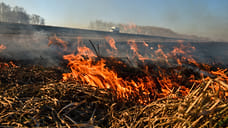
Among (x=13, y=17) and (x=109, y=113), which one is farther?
(x=13, y=17)

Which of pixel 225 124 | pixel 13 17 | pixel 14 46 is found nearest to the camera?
pixel 225 124

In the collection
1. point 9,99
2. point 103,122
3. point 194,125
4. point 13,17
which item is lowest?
point 103,122

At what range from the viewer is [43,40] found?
9789 millimetres

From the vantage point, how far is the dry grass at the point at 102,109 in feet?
3.19

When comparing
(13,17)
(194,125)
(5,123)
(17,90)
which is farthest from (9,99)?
(13,17)

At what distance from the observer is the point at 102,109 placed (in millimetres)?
1677

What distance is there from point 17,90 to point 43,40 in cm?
877

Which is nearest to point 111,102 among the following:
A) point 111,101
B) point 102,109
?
point 111,101

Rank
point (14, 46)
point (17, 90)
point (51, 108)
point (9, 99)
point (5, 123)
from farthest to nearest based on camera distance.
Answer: point (14, 46)
point (17, 90)
point (9, 99)
point (51, 108)
point (5, 123)

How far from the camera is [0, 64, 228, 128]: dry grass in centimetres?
97

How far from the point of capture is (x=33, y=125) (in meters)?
1.25

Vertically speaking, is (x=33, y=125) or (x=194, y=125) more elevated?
(x=194, y=125)

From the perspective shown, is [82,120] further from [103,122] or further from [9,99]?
[9,99]

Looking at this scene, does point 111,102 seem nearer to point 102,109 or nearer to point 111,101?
point 111,101
